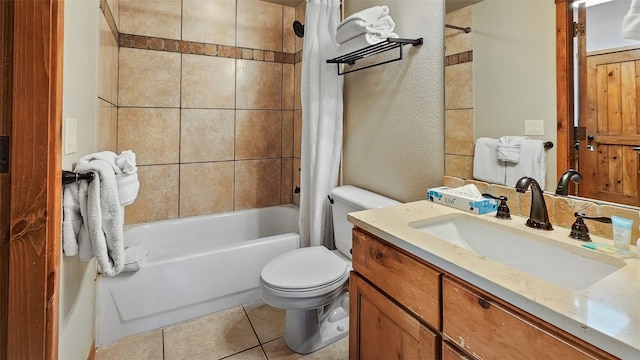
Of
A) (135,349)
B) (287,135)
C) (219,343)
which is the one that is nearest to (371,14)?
(287,135)

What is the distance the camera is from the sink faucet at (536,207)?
0.96 metres

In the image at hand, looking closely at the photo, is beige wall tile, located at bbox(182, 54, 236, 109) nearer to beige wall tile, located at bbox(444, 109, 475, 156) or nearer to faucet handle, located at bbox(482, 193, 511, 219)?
beige wall tile, located at bbox(444, 109, 475, 156)

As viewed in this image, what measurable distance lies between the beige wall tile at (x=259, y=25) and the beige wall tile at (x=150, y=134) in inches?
33.9

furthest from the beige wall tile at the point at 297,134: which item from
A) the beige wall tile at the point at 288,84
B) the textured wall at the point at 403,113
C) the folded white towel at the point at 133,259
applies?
the folded white towel at the point at 133,259

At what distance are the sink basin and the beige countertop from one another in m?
0.02

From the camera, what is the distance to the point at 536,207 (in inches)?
38.7

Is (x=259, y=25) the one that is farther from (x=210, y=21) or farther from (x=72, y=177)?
(x=72, y=177)

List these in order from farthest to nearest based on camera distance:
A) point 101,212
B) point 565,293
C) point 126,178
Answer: point 126,178 → point 101,212 → point 565,293

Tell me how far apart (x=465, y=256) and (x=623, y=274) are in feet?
1.04

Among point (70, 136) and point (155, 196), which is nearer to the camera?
point (70, 136)

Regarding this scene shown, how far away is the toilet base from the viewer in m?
1.54

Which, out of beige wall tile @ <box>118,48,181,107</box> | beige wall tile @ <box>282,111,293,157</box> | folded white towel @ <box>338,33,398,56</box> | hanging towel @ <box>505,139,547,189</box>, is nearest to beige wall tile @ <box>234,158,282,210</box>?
beige wall tile @ <box>282,111,293,157</box>

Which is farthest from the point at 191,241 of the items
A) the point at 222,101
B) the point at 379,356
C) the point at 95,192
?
the point at 379,356

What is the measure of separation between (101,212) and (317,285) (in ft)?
2.92
